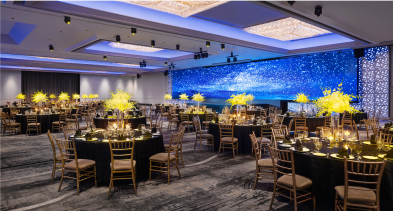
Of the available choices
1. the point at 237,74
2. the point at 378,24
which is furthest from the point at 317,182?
the point at 237,74

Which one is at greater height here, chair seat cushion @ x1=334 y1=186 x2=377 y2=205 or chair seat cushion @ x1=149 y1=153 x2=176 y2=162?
chair seat cushion @ x1=149 y1=153 x2=176 y2=162

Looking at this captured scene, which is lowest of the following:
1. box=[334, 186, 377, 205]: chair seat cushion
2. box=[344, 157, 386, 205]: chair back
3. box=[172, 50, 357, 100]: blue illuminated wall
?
box=[334, 186, 377, 205]: chair seat cushion

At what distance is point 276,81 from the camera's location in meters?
14.7

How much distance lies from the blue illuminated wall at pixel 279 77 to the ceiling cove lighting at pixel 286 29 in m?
3.48

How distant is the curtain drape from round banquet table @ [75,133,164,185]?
20.6 m

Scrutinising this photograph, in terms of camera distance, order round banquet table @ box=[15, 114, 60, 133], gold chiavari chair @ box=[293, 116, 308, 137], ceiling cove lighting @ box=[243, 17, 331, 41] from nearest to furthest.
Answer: ceiling cove lighting @ box=[243, 17, 331, 41] → gold chiavari chair @ box=[293, 116, 308, 137] → round banquet table @ box=[15, 114, 60, 133]

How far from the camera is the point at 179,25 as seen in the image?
304 inches

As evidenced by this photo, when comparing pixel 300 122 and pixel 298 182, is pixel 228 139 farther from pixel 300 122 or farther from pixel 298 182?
pixel 300 122

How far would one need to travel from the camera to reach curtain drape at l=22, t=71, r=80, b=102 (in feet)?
70.4

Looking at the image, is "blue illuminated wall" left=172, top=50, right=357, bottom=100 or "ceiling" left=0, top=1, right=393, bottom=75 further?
"blue illuminated wall" left=172, top=50, right=357, bottom=100

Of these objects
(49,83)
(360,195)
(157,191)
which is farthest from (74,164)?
(49,83)

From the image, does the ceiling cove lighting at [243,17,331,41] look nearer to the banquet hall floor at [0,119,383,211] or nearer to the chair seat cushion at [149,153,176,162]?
the banquet hall floor at [0,119,383,211]

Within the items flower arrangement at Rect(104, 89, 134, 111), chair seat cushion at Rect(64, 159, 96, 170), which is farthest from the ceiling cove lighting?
chair seat cushion at Rect(64, 159, 96, 170)

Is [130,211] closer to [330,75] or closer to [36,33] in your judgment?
[36,33]
